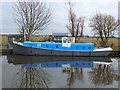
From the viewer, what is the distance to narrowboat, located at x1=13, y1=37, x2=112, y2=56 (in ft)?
60.7

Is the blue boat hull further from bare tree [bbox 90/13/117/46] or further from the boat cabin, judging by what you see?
bare tree [bbox 90/13/117/46]

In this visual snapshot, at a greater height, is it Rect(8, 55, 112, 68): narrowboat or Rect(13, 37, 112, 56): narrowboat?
Rect(13, 37, 112, 56): narrowboat

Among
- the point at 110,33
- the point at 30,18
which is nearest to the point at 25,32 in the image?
the point at 30,18

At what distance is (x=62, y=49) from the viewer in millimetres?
18734

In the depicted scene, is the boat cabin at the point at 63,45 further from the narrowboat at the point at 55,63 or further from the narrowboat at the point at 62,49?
the narrowboat at the point at 55,63

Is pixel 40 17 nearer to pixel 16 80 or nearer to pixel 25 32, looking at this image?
pixel 25 32

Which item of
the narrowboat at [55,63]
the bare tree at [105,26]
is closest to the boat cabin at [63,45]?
the narrowboat at [55,63]

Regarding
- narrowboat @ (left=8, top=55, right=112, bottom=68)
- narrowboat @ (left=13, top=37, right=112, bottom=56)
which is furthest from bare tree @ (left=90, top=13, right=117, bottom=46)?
narrowboat @ (left=8, top=55, right=112, bottom=68)

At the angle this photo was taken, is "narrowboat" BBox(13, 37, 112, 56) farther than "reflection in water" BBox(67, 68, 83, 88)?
Yes

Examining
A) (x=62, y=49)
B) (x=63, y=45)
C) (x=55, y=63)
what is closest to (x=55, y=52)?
(x=62, y=49)

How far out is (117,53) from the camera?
2036cm

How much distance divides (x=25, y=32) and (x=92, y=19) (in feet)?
47.6

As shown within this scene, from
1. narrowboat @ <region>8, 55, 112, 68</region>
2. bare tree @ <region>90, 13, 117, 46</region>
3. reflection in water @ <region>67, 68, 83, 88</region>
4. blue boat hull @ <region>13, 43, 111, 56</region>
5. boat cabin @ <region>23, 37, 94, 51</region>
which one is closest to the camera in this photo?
reflection in water @ <region>67, 68, 83, 88</region>

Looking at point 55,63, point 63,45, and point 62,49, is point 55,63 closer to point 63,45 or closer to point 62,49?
point 62,49
